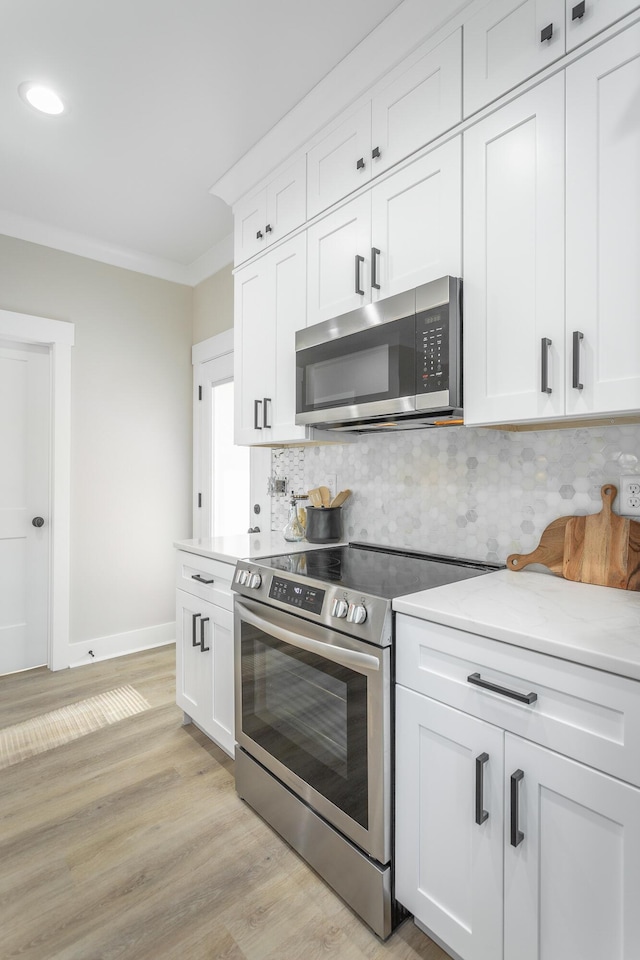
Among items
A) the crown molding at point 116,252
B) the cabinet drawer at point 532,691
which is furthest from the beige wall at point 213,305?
the cabinet drawer at point 532,691

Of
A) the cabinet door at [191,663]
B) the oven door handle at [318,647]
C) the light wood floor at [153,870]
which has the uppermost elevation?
the oven door handle at [318,647]

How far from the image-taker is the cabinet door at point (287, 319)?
2162 millimetres

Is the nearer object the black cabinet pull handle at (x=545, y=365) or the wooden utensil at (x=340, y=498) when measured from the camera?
the black cabinet pull handle at (x=545, y=365)

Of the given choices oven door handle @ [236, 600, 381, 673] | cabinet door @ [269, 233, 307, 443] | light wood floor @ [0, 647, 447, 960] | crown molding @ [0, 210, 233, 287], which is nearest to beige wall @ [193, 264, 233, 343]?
crown molding @ [0, 210, 233, 287]

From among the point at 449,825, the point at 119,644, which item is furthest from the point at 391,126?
the point at 119,644

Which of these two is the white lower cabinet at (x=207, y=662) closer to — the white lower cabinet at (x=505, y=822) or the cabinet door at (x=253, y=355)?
the cabinet door at (x=253, y=355)

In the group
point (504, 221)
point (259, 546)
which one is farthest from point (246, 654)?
point (504, 221)

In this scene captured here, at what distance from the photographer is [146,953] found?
1.34 meters

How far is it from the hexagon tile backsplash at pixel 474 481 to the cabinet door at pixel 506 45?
981 millimetres

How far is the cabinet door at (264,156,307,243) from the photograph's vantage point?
2.15m

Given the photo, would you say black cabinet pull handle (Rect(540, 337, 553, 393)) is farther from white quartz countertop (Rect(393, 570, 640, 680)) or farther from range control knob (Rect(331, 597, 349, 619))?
range control knob (Rect(331, 597, 349, 619))

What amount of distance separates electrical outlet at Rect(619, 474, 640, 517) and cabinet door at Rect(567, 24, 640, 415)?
1.14ft

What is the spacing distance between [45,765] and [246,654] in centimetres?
115

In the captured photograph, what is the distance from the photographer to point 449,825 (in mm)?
1203
